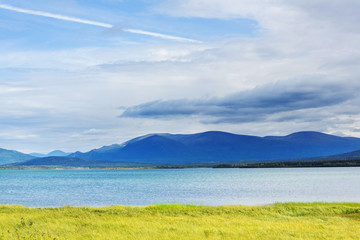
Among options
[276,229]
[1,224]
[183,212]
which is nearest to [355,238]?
[276,229]

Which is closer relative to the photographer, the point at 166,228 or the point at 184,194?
the point at 166,228

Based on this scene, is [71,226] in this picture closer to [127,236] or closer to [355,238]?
[127,236]

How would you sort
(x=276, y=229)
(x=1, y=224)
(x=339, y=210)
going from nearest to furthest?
(x=276, y=229) < (x=1, y=224) < (x=339, y=210)

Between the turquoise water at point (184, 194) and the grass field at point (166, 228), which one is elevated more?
the grass field at point (166, 228)

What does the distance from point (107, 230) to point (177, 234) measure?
455 cm

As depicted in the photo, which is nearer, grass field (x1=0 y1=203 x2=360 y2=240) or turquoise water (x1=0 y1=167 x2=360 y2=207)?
grass field (x1=0 y1=203 x2=360 y2=240)

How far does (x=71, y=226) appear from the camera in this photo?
25.6m

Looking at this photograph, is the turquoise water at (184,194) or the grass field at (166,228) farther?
the turquoise water at (184,194)

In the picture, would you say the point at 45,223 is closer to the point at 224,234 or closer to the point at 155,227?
the point at 155,227

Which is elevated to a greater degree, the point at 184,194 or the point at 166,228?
the point at 166,228

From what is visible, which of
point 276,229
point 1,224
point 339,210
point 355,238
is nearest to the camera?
point 355,238

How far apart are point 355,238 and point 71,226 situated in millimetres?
17157

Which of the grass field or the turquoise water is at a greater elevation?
the grass field

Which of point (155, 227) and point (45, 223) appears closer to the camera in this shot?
point (155, 227)
